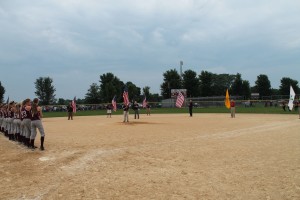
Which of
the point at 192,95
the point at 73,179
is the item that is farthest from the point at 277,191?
the point at 192,95

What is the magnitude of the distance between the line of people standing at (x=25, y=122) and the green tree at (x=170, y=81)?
87.2 metres

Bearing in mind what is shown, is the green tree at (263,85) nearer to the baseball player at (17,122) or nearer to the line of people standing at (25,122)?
the line of people standing at (25,122)

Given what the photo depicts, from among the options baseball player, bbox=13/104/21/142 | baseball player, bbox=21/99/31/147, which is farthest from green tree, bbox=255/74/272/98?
baseball player, bbox=21/99/31/147

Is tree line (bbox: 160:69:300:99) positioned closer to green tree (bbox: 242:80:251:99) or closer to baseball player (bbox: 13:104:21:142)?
green tree (bbox: 242:80:251:99)

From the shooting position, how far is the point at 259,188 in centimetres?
718

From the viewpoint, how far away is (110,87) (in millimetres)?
98625

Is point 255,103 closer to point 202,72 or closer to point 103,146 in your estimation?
point 202,72

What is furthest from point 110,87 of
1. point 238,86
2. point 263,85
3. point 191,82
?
A: point 263,85

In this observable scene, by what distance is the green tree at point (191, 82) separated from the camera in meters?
106

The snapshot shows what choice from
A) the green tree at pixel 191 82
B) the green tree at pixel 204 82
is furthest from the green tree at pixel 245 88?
the green tree at pixel 191 82

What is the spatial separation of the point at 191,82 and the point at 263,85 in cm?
2368

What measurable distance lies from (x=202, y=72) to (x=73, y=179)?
10404cm

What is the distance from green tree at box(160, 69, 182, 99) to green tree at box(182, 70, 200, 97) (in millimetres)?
2357

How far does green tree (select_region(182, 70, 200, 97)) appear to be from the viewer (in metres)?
106
